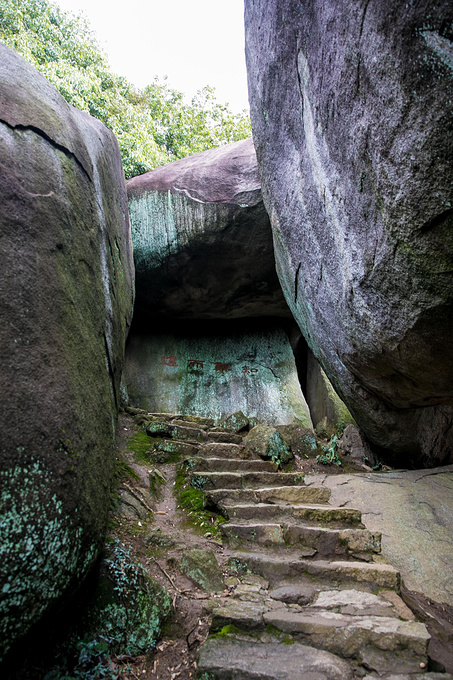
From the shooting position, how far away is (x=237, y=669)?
1.92 metres

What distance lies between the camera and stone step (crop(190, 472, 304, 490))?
4016 mm

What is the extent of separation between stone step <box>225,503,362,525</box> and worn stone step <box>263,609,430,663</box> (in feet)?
3.57

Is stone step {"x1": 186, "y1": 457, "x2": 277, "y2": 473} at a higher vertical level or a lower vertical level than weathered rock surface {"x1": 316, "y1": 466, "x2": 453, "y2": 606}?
higher

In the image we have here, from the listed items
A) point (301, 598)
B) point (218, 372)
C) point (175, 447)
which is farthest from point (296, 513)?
point (218, 372)

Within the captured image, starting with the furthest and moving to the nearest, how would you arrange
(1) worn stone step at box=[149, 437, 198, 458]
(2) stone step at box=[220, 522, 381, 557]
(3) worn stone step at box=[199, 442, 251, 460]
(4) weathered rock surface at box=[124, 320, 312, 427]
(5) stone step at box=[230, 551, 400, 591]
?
(4) weathered rock surface at box=[124, 320, 312, 427], (3) worn stone step at box=[199, 442, 251, 460], (1) worn stone step at box=[149, 437, 198, 458], (2) stone step at box=[220, 522, 381, 557], (5) stone step at box=[230, 551, 400, 591]

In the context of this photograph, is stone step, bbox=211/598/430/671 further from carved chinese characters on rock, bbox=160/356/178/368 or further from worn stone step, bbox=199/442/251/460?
carved chinese characters on rock, bbox=160/356/178/368

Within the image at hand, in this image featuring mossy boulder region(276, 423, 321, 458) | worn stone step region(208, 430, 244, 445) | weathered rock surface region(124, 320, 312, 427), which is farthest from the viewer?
weathered rock surface region(124, 320, 312, 427)

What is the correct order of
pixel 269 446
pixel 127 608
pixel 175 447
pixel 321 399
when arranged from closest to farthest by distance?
pixel 127 608 < pixel 175 447 < pixel 269 446 < pixel 321 399

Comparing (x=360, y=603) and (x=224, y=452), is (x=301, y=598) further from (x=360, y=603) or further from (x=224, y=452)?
(x=224, y=452)

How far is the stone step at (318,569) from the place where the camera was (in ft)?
8.59

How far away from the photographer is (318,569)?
2730 millimetres

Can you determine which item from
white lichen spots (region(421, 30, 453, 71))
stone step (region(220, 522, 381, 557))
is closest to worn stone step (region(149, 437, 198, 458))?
stone step (region(220, 522, 381, 557))

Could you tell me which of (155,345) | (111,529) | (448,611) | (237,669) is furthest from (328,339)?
(155,345)

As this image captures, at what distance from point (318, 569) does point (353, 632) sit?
0.62m
